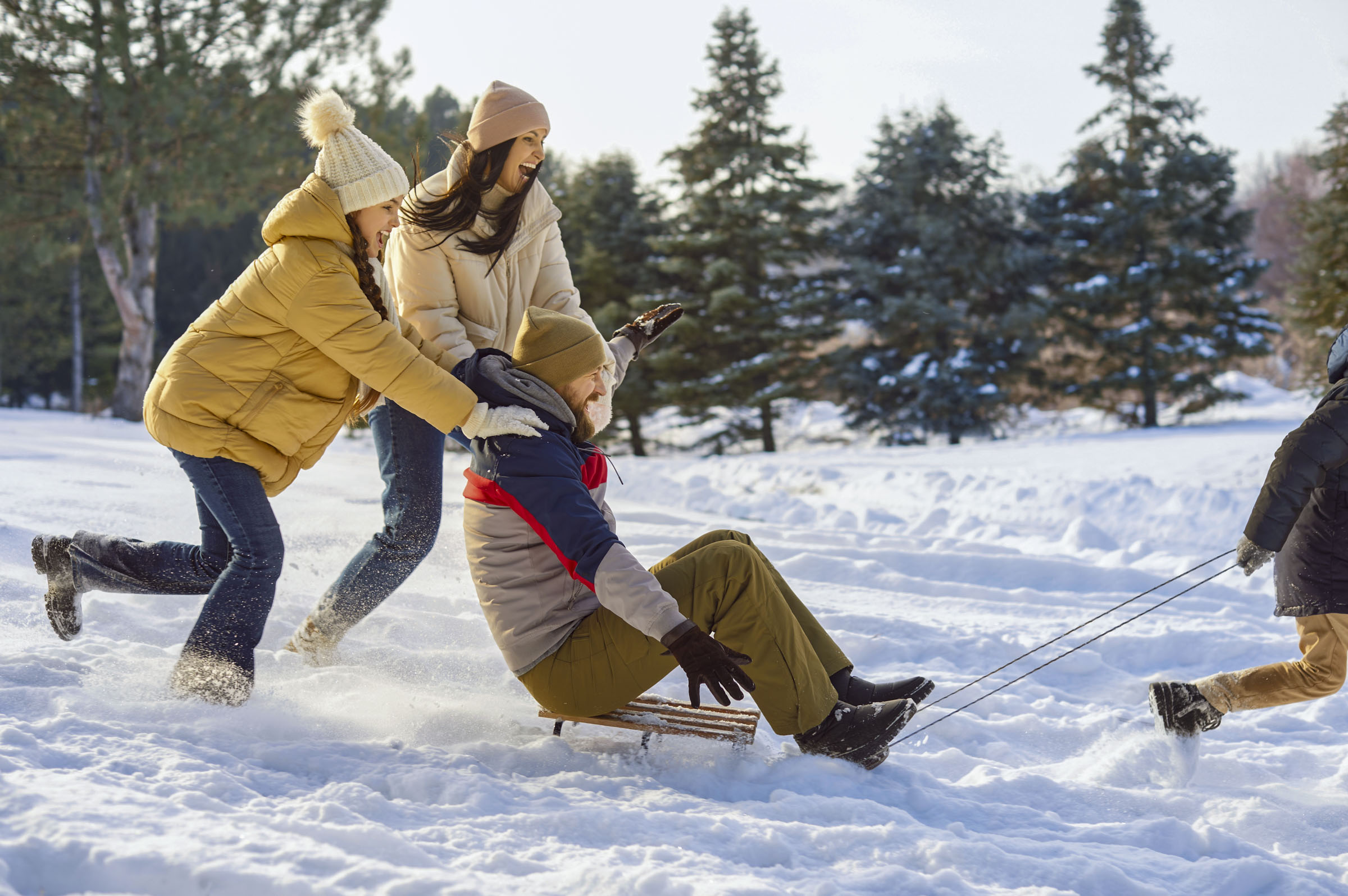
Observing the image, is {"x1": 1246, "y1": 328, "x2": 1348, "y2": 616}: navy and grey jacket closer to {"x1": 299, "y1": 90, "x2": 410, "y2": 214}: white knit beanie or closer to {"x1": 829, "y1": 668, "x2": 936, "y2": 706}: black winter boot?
{"x1": 829, "y1": 668, "x2": 936, "y2": 706}: black winter boot

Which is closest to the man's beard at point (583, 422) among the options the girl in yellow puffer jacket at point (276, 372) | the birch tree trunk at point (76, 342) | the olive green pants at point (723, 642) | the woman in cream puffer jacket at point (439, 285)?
the girl in yellow puffer jacket at point (276, 372)

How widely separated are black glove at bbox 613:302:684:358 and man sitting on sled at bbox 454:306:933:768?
0.91 meters

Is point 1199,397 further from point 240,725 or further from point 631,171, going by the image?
point 240,725

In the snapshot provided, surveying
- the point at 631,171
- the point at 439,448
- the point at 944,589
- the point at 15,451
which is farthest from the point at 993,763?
the point at 631,171

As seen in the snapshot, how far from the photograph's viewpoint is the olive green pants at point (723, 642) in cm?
276

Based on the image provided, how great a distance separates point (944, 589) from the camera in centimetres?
591

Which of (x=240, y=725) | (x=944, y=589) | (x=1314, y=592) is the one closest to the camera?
(x=240, y=725)

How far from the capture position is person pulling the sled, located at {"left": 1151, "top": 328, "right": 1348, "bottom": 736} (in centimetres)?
304

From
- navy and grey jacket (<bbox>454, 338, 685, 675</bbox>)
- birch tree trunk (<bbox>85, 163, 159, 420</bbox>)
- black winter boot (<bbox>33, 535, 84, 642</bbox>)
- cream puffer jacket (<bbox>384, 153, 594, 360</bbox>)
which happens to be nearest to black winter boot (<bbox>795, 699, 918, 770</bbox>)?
navy and grey jacket (<bbox>454, 338, 685, 675</bbox>)

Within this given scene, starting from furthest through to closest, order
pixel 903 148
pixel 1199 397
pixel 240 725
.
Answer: pixel 903 148, pixel 1199 397, pixel 240 725

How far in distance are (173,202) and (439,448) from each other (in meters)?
15.9

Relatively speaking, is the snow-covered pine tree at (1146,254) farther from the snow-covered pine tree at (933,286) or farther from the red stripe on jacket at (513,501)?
the red stripe on jacket at (513,501)

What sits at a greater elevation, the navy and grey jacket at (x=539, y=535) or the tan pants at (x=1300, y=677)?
the navy and grey jacket at (x=539, y=535)

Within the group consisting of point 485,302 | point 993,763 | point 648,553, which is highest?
point 485,302
